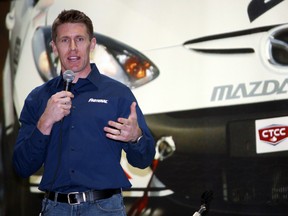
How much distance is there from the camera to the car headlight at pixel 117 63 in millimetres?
3338

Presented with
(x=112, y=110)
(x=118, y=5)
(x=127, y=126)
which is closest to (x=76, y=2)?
(x=118, y=5)

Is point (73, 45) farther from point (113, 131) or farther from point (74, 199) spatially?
point (74, 199)

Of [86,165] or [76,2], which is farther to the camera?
[76,2]

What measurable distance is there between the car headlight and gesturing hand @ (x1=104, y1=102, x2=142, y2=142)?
1.24 metres

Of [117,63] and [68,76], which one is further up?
[117,63]

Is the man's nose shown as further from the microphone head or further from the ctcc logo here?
the ctcc logo

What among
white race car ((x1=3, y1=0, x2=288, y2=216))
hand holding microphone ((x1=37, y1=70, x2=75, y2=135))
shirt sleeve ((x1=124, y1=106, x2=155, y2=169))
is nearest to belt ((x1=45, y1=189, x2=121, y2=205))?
shirt sleeve ((x1=124, y1=106, x2=155, y2=169))

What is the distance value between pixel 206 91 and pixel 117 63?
0.63 m

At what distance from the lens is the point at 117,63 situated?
342 centimetres

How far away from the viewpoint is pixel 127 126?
2.07 m

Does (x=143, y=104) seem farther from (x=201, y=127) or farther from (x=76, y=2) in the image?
(x=76, y=2)

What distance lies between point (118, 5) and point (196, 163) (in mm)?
1149

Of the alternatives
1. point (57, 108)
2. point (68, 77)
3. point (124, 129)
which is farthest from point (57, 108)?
point (124, 129)

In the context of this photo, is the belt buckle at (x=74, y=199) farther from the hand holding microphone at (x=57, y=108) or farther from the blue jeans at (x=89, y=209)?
the hand holding microphone at (x=57, y=108)
